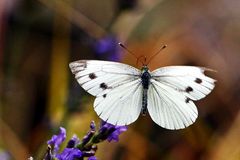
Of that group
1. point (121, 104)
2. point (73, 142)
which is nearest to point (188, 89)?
point (121, 104)

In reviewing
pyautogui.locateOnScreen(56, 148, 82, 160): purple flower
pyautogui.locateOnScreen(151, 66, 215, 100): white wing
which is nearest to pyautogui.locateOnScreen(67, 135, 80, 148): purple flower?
pyautogui.locateOnScreen(56, 148, 82, 160): purple flower

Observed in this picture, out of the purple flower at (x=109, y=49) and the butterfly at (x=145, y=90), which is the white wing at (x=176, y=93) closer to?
the butterfly at (x=145, y=90)

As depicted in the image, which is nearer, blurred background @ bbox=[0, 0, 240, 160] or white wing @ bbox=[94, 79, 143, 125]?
white wing @ bbox=[94, 79, 143, 125]

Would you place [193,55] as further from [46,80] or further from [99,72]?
[99,72]

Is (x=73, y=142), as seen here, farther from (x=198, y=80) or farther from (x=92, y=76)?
(x=198, y=80)

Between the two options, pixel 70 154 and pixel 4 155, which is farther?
pixel 4 155

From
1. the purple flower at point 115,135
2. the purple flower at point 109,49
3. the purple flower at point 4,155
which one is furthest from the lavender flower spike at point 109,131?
the purple flower at point 109,49

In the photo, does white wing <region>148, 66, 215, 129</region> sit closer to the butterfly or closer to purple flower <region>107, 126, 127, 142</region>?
the butterfly
